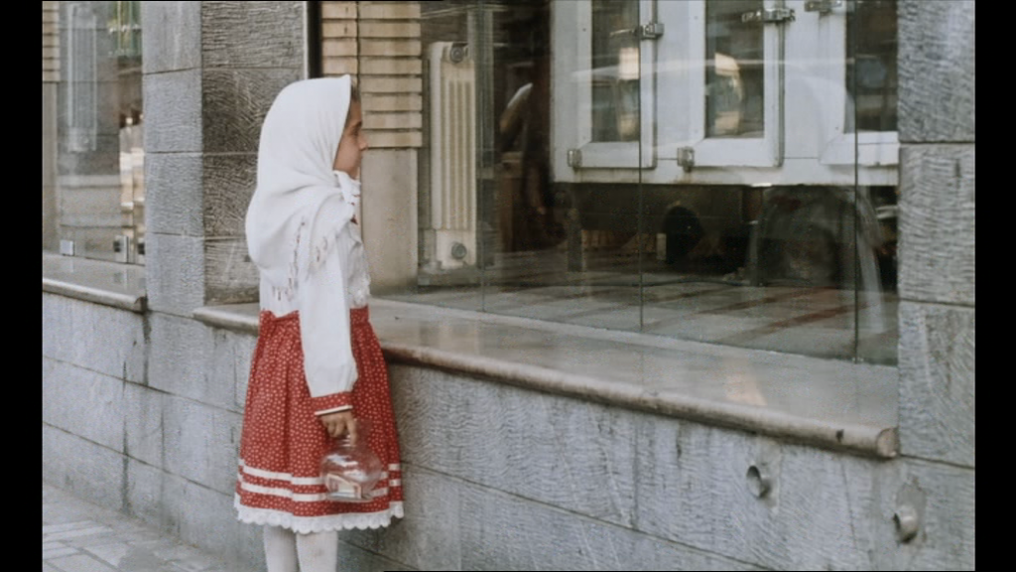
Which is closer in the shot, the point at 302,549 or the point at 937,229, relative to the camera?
the point at 937,229

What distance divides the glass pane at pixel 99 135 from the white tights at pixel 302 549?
16.0 ft

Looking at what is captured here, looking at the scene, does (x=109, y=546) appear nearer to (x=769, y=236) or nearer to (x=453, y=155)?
(x=453, y=155)

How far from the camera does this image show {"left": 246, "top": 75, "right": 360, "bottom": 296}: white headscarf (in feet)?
19.8

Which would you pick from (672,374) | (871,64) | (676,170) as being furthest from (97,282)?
(871,64)

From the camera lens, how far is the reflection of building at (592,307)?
4.62m

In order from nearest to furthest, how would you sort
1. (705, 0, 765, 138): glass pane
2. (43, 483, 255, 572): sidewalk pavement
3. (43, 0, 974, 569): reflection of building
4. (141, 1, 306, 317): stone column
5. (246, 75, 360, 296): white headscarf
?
(43, 0, 974, 569): reflection of building, (246, 75, 360, 296): white headscarf, (705, 0, 765, 138): glass pane, (43, 483, 255, 572): sidewalk pavement, (141, 1, 306, 317): stone column

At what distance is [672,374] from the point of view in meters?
5.83

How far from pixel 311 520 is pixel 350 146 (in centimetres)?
138

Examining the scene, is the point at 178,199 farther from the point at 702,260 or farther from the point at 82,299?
the point at 702,260

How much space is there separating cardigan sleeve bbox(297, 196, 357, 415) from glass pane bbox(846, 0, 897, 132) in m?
2.03

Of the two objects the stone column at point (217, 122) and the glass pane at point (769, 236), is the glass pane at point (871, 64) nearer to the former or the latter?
the glass pane at point (769, 236)

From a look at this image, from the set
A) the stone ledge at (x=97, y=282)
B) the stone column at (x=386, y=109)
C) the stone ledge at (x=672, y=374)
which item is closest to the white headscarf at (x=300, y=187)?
the stone ledge at (x=672, y=374)

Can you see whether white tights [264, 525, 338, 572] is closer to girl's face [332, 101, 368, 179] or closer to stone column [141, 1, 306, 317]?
girl's face [332, 101, 368, 179]

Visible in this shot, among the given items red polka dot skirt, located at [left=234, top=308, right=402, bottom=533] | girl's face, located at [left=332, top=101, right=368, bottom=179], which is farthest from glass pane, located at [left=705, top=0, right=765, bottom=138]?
red polka dot skirt, located at [left=234, top=308, right=402, bottom=533]
